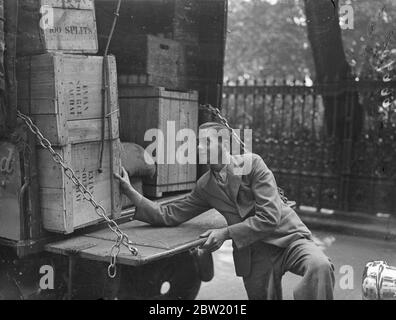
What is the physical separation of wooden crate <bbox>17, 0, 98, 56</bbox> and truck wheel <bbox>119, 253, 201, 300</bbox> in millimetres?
1659

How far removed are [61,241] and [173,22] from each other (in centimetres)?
264

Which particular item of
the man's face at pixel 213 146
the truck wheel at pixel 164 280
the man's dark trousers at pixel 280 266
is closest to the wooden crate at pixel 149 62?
the man's face at pixel 213 146

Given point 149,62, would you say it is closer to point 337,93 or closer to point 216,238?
point 216,238

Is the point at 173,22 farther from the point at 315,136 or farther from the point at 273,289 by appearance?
the point at 315,136

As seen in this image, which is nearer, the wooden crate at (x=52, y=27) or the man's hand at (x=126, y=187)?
the wooden crate at (x=52, y=27)

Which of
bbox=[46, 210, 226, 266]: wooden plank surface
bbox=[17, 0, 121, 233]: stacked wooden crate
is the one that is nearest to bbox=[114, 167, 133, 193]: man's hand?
bbox=[17, 0, 121, 233]: stacked wooden crate

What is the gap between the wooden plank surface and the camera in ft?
9.82

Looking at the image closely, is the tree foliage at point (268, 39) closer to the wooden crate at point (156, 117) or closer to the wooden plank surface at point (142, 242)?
the wooden crate at point (156, 117)

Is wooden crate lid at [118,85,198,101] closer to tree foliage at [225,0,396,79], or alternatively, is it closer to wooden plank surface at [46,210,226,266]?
wooden plank surface at [46,210,226,266]

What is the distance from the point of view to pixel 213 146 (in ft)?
11.1

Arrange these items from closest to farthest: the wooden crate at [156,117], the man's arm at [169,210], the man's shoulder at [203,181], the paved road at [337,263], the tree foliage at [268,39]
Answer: the man's shoulder at [203,181]
the man's arm at [169,210]
the wooden crate at [156,117]
the paved road at [337,263]
the tree foliage at [268,39]

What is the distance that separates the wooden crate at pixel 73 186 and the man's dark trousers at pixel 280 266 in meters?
1.07

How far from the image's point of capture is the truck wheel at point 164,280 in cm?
383

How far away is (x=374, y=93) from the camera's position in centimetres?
837
